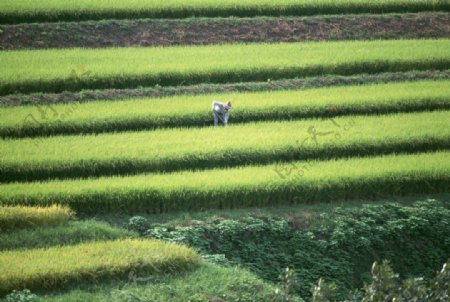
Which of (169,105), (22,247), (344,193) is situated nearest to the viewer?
(22,247)

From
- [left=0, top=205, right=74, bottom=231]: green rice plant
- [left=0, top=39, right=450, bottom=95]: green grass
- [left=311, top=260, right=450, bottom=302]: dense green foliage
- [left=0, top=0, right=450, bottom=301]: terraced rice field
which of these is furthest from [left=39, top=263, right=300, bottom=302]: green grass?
[left=0, top=39, right=450, bottom=95]: green grass

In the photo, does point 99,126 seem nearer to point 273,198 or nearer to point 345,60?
point 273,198

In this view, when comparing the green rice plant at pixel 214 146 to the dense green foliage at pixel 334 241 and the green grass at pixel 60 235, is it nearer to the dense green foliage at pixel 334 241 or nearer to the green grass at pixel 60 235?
the dense green foliage at pixel 334 241

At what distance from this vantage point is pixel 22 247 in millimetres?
12086

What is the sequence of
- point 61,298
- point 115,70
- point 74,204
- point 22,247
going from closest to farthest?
point 61,298 < point 22,247 < point 74,204 < point 115,70

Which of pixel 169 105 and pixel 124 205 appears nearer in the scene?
pixel 124 205

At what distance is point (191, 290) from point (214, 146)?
5100 millimetres

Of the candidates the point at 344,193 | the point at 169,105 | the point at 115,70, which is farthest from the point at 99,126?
the point at 344,193

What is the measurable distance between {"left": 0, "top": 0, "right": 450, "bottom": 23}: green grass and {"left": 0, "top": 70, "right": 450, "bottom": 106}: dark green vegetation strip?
4254 mm

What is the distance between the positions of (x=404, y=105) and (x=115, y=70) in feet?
19.0

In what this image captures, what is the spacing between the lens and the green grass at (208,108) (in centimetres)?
1695

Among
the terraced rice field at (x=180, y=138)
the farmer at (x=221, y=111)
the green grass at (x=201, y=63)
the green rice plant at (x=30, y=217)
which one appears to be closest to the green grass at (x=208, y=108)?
the terraced rice field at (x=180, y=138)

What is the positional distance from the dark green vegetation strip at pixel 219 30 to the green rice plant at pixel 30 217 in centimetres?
912

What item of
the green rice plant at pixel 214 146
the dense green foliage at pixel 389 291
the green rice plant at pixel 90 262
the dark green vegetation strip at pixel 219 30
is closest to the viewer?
the dense green foliage at pixel 389 291
